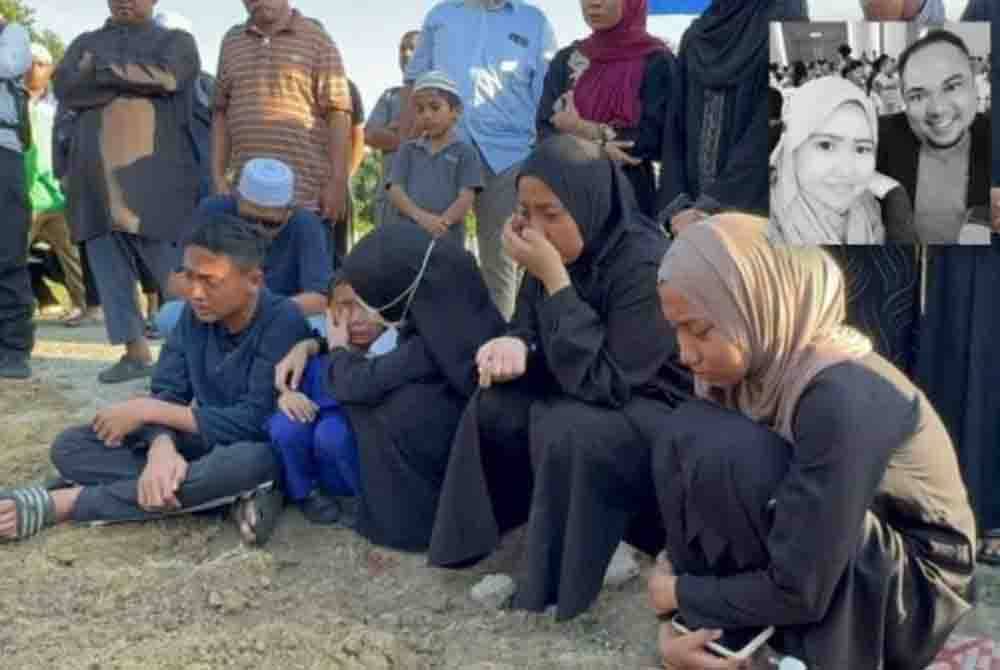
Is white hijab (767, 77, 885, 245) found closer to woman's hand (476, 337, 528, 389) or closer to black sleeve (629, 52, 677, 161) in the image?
woman's hand (476, 337, 528, 389)

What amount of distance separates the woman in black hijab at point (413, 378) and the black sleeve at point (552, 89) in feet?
3.20

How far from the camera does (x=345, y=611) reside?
3100 mm

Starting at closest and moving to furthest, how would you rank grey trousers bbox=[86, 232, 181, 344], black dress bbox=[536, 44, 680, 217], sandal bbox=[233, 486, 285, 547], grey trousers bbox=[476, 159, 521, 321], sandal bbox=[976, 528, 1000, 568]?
sandal bbox=[976, 528, 1000, 568] < sandal bbox=[233, 486, 285, 547] < black dress bbox=[536, 44, 680, 217] < grey trousers bbox=[476, 159, 521, 321] < grey trousers bbox=[86, 232, 181, 344]

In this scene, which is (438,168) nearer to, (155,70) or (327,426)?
(155,70)

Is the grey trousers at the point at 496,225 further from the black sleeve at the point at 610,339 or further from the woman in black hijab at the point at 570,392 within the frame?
the black sleeve at the point at 610,339

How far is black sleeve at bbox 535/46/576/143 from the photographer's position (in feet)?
14.1

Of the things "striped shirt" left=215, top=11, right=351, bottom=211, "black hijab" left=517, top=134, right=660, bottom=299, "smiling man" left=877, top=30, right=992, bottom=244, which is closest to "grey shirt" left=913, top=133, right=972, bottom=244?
"smiling man" left=877, top=30, right=992, bottom=244

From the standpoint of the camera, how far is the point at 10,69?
5.71 meters

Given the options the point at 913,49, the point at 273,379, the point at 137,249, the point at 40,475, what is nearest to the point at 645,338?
the point at 913,49

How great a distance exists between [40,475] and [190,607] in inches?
52.0

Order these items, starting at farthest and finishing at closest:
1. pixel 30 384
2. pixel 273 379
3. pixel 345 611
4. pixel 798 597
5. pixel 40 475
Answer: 1. pixel 30 384
2. pixel 40 475
3. pixel 273 379
4. pixel 345 611
5. pixel 798 597

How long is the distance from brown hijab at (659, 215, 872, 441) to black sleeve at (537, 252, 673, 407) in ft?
2.55

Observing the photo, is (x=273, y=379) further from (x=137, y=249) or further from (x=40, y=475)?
(x=137, y=249)

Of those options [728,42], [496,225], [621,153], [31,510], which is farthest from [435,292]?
[496,225]
